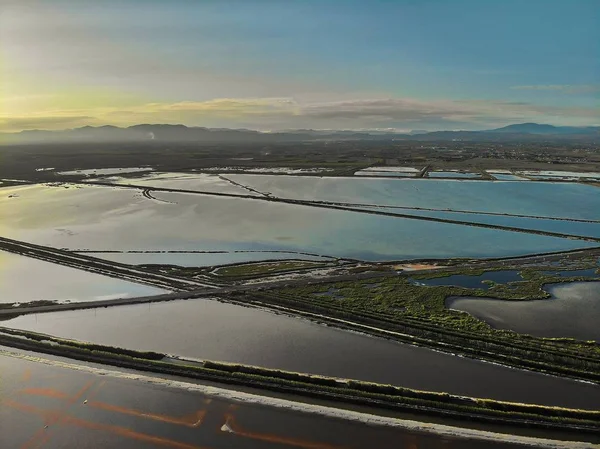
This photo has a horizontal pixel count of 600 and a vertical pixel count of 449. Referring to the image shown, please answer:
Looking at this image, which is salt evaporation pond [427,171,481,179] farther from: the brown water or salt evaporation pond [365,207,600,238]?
the brown water

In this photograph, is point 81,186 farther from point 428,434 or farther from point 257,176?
point 428,434

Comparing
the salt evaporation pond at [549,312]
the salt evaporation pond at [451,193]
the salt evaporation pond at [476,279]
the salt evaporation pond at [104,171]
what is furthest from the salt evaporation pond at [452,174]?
the salt evaporation pond at [104,171]

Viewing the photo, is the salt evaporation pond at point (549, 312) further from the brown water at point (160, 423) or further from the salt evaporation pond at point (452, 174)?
the salt evaporation pond at point (452, 174)

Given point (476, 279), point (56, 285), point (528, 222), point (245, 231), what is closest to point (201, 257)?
point (245, 231)

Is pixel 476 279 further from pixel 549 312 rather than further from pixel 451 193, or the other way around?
pixel 451 193

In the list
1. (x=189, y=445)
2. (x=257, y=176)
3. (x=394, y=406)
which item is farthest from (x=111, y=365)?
(x=257, y=176)

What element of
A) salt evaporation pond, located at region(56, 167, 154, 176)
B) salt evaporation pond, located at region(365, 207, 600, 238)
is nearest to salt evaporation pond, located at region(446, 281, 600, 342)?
salt evaporation pond, located at region(365, 207, 600, 238)
